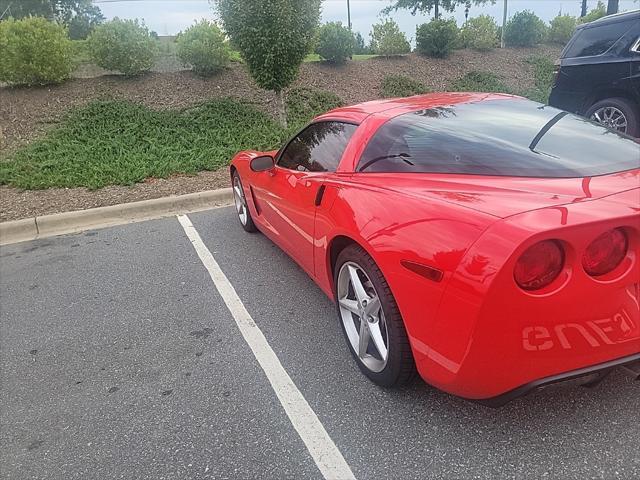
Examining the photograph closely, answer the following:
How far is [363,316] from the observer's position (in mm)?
2379

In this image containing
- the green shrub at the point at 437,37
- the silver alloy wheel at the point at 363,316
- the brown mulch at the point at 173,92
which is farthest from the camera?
the green shrub at the point at 437,37

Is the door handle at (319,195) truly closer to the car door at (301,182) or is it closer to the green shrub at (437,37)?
the car door at (301,182)

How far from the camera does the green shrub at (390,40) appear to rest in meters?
12.6

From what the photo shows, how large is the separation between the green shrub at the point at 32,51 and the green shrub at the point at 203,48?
227cm

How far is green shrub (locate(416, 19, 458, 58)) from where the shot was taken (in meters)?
12.8

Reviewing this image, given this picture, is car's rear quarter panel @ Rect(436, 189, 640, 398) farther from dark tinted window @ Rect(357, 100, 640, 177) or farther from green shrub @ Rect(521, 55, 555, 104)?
green shrub @ Rect(521, 55, 555, 104)

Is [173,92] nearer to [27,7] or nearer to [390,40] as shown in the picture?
[390,40]

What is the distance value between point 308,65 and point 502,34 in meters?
7.25

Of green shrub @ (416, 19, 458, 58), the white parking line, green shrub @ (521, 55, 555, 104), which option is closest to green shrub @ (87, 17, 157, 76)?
green shrub @ (416, 19, 458, 58)

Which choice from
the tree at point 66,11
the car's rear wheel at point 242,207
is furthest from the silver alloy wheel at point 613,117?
the tree at point 66,11

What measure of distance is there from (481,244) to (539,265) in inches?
8.1

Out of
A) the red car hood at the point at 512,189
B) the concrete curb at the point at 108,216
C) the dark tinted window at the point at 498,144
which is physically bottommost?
the concrete curb at the point at 108,216

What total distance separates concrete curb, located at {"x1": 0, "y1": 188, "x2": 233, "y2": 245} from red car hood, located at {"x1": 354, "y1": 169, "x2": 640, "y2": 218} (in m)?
4.38

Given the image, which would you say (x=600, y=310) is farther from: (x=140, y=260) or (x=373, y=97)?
(x=373, y=97)
